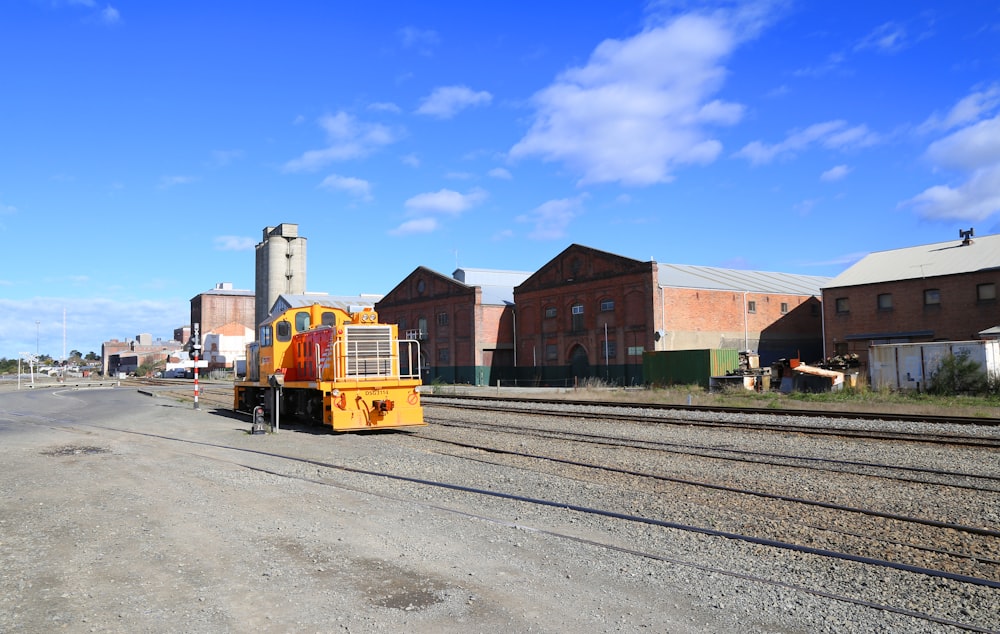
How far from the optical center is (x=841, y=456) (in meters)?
12.4

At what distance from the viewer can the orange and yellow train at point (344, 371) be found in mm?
16422

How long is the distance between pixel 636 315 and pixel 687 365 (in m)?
8.95

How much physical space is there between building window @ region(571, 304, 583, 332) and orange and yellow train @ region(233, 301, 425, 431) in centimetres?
3134

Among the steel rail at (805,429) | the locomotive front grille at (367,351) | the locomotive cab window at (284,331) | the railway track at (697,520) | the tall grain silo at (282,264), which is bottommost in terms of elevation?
the railway track at (697,520)

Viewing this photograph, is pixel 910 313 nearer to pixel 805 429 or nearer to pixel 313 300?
pixel 805 429

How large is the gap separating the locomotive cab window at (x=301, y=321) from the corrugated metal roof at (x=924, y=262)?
34248mm

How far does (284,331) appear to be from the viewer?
65.8 feet

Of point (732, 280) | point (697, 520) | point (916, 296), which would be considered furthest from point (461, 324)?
point (697, 520)

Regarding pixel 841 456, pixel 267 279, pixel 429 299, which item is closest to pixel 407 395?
pixel 841 456

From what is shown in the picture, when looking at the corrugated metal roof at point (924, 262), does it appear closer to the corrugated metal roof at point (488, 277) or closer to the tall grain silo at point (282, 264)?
the corrugated metal roof at point (488, 277)

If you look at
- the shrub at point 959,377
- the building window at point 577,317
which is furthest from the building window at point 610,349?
the shrub at point 959,377

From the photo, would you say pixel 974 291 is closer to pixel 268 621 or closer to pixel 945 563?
pixel 945 563

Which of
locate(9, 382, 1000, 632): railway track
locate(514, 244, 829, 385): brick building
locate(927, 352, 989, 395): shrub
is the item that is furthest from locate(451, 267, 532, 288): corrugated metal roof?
locate(9, 382, 1000, 632): railway track

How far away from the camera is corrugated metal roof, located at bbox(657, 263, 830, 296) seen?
47.0 m
